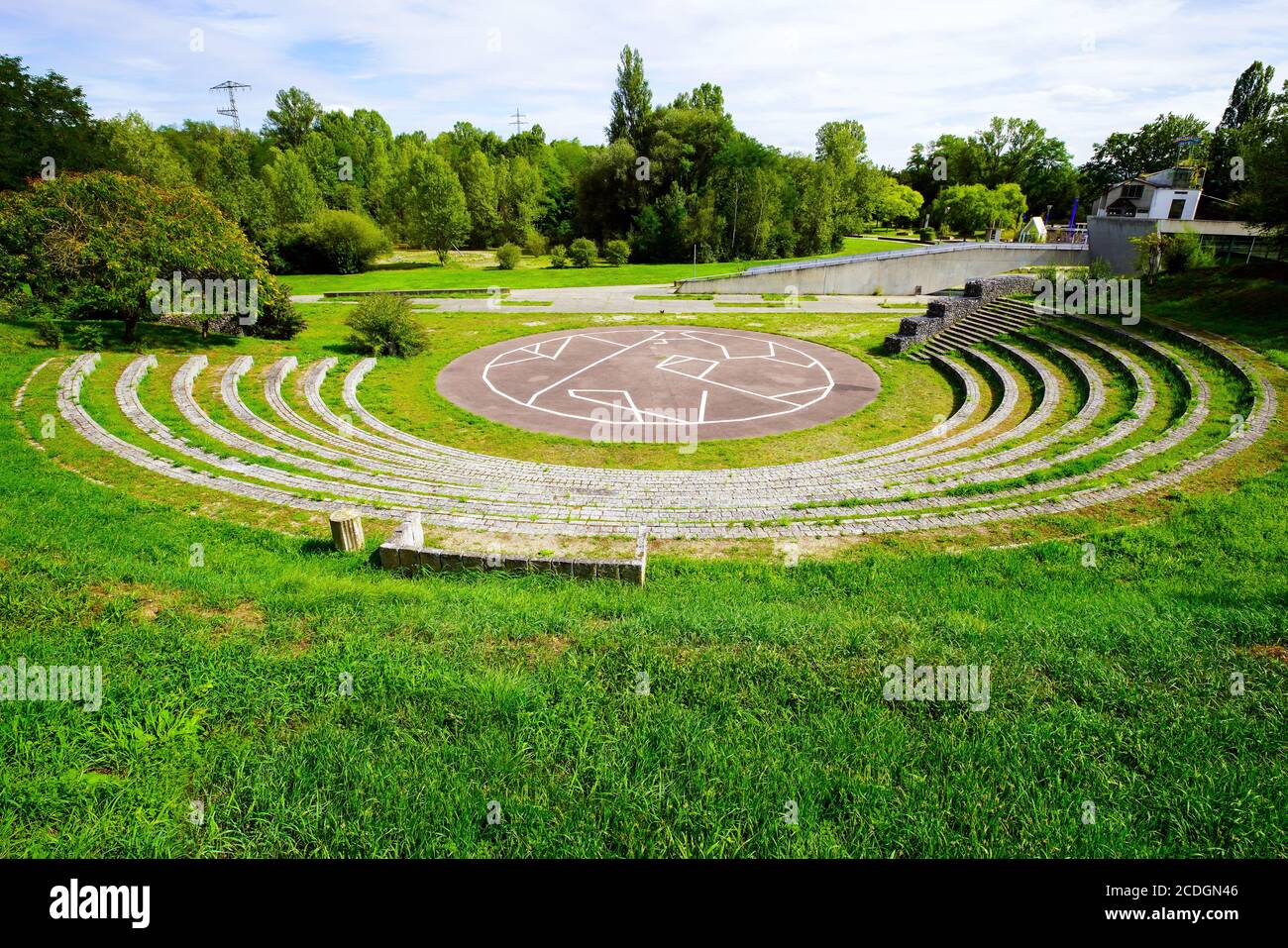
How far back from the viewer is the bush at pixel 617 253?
229ft

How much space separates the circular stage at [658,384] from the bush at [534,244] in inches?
2049

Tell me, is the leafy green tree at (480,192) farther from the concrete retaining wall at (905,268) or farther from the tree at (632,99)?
the concrete retaining wall at (905,268)

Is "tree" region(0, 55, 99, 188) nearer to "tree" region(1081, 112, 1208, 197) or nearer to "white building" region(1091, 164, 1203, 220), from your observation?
"white building" region(1091, 164, 1203, 220)

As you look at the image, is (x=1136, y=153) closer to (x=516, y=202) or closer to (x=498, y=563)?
(x=516, y=202)

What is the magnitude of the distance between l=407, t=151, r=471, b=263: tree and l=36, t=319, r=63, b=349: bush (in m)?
52.2

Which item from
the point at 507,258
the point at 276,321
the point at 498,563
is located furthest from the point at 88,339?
the point at 507,258

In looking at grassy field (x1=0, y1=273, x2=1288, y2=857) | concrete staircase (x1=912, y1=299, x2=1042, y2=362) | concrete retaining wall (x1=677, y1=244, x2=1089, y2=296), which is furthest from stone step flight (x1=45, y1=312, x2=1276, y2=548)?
concrete retaining wall (x1=677, y1=244, x2=1089, y2=296)

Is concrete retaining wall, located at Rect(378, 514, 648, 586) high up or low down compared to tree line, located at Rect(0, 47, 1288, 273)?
down

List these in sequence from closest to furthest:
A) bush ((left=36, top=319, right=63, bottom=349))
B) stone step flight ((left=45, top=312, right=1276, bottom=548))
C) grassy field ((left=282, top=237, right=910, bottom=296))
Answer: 1. stone step flight ((left=45, top=312, right=1276, bottom=548))
2. bush ((left=36, top=319, right=63, bottom=349))
3. grassy field ((left=282, top=237, right=910, bottom=296))

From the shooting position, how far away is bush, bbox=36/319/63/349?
2288 centimetres

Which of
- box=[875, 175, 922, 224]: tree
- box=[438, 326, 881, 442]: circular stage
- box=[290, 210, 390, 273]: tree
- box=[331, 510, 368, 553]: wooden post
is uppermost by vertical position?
box=[875, 175, 922, 224]: tree

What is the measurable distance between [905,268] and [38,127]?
73.9 m

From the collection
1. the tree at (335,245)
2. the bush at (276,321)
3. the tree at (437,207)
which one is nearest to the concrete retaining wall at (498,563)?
the bush at (276,321)
